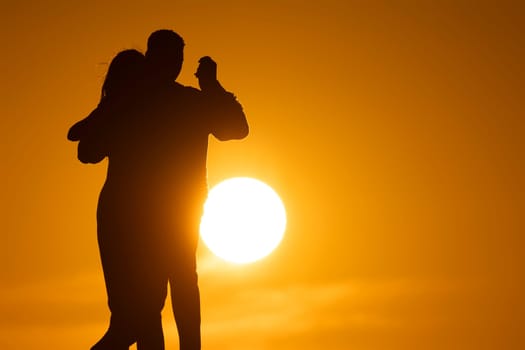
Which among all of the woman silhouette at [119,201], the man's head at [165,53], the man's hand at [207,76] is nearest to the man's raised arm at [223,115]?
the man's hand at [207,76]

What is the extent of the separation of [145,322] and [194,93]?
1.79 m

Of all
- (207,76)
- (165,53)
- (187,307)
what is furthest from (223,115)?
(187,307)

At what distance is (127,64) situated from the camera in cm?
6469

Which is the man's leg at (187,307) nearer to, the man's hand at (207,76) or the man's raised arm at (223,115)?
the man's raised arm at (223,115)

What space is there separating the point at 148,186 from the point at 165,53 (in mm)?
1027

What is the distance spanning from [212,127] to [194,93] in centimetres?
29

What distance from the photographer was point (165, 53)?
213 ft

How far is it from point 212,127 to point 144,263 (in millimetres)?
1223

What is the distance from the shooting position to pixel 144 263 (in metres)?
64.8

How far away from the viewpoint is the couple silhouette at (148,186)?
64688mm

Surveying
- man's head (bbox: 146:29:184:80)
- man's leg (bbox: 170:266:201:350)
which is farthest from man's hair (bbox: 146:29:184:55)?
man's leg (bbox: 170:266:201:350)

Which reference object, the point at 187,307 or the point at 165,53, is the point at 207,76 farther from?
the point at 187,307

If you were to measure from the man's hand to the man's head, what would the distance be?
20cm

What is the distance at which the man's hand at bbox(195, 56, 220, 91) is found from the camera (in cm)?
6525
